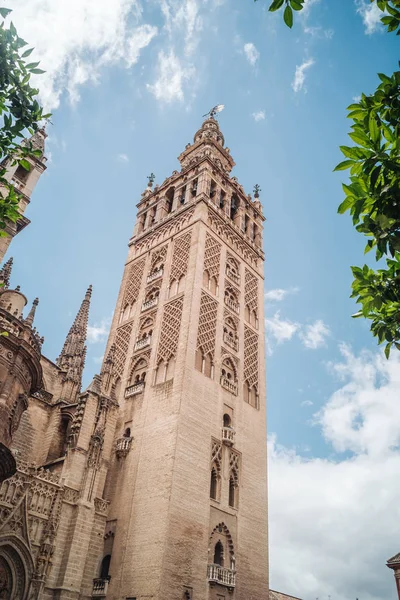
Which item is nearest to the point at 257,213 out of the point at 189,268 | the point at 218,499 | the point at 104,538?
the point at 189,268

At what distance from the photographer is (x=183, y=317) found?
82.1ft

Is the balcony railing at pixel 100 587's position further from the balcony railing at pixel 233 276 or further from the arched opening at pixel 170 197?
the arched opening at pixel 170 197

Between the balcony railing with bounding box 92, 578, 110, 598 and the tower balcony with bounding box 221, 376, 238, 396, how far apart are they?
9.99m

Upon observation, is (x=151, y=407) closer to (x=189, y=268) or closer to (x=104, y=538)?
(x=104, y=538)

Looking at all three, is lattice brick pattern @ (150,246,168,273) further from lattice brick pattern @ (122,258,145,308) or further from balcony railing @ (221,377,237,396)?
balcony railing @ (221,377,237,396)

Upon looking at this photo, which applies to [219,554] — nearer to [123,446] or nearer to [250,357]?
[123,446]

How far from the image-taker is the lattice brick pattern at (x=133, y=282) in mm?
30031

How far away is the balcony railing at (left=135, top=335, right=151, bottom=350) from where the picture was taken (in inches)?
1021

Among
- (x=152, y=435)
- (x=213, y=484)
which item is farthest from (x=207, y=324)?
(x=213, y=484)

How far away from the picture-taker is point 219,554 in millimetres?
20234

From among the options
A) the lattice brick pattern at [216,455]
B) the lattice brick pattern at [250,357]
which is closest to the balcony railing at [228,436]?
the lattice brick pattern at [216,455]

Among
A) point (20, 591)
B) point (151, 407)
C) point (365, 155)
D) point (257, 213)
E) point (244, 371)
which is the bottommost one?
point (20, 591)

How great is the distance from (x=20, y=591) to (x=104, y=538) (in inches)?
159

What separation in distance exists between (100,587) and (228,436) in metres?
8.15
